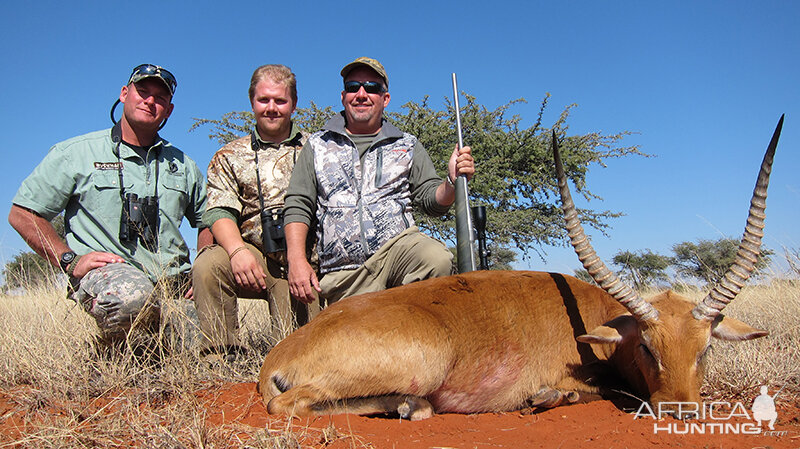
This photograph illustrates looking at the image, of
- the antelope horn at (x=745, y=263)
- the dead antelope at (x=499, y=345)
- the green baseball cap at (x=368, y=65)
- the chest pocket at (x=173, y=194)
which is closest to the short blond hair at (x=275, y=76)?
the green baseball cap at (x=368, y=65)

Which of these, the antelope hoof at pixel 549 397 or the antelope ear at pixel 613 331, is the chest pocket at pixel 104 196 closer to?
the antelope hoof at pixel 549 397

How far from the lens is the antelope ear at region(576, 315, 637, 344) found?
10.8ft

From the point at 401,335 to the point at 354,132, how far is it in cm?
238

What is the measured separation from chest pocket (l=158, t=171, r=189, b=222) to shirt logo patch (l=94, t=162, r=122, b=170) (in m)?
0.34

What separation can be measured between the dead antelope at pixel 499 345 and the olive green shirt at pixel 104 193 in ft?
5.54

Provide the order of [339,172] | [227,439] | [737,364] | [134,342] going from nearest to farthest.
A: 1. [227,439]
2. [737,364]
3. [134,342]
4. [339,172]

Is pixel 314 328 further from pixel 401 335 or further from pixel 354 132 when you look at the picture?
pixel 354 132

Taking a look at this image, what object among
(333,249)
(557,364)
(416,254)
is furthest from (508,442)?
(333,249)

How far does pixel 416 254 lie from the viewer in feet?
14.5

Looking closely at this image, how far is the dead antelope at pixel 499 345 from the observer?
3104 millimetres

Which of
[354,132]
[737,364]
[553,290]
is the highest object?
[354,132]

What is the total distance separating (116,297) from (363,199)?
6.50 feet

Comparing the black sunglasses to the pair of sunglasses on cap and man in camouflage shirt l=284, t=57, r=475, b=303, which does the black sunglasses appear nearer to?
man in camouflage shirt l=284, t=57, r=475, b=303

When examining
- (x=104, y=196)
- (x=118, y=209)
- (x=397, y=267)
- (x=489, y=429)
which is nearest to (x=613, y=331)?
(x=489, y=429)
